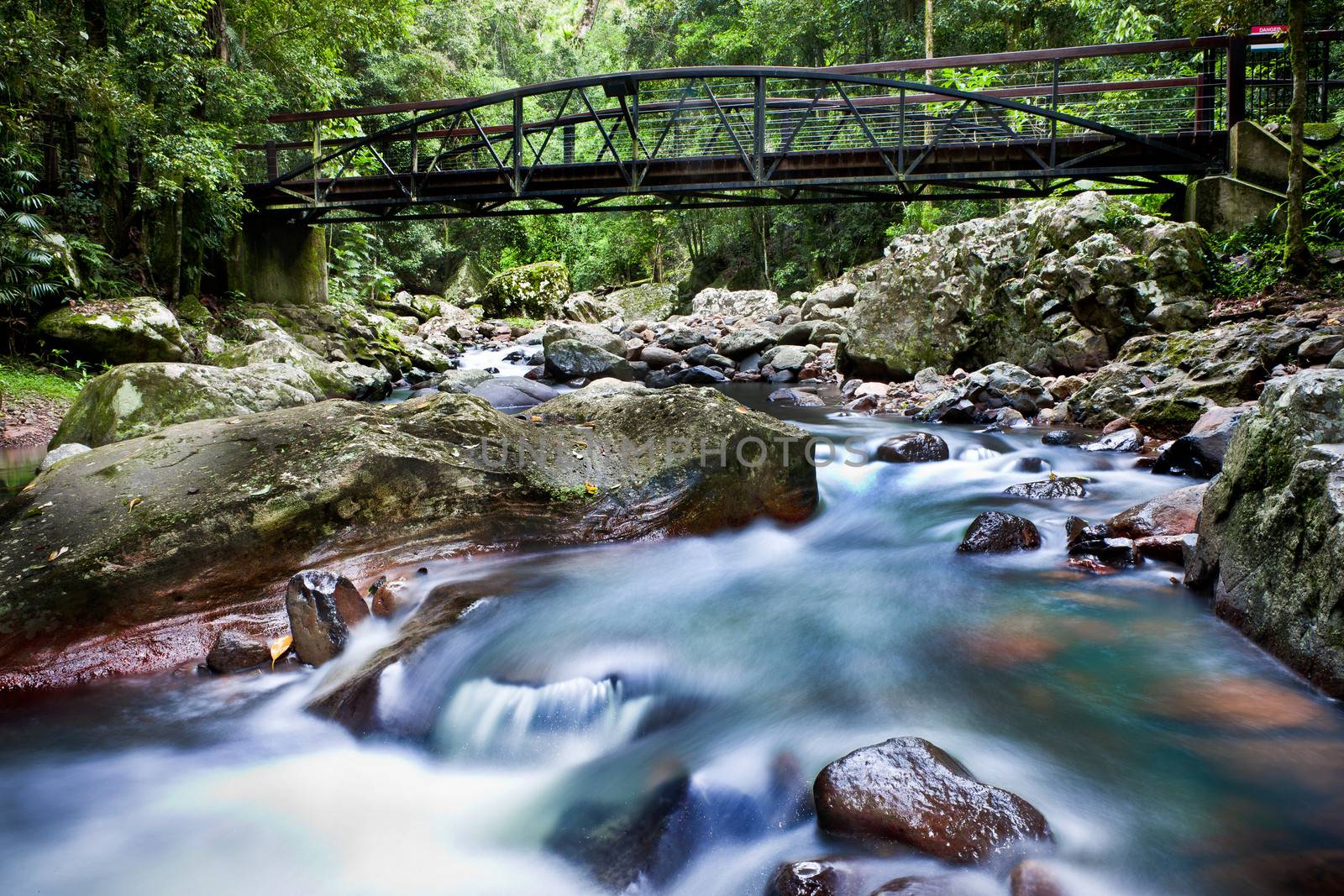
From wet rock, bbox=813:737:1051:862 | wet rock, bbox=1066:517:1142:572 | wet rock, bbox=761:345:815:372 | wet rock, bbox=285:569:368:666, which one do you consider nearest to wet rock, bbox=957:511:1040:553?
wet rock, bbox=1066:517:1142:572

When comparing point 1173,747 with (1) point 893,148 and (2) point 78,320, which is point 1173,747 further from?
(2) point 78,320

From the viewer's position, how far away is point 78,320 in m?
11.7

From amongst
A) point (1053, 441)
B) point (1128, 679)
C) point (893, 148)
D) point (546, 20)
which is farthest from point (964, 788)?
point (546, 20)

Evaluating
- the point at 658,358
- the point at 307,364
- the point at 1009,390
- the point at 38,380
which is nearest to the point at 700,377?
the point at 658,358

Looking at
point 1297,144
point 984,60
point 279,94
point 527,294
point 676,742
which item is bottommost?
point 676,742

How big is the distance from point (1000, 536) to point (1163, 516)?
942 millimetres

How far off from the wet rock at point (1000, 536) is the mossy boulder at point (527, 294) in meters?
24.9

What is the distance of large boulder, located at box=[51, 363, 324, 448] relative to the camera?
6.85 metres

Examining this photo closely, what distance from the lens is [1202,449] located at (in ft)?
20.5

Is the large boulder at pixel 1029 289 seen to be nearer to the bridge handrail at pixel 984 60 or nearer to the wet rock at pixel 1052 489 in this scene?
the bridge handrail at pixel 984 60

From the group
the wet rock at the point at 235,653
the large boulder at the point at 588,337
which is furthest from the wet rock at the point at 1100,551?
the large boulder at the point at 588,337

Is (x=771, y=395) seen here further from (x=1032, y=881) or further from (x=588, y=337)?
(x=1032, y=881)

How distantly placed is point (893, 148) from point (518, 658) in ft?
42.9

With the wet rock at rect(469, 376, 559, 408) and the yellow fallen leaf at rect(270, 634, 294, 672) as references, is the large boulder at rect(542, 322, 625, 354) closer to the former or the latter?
the wet rock at rect(469, 376, 559, 408)
